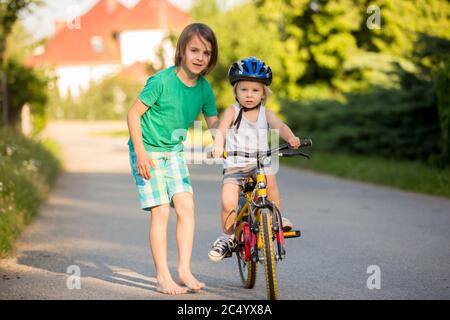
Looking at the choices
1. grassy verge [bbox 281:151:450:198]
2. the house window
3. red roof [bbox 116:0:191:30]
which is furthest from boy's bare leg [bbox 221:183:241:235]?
the house window

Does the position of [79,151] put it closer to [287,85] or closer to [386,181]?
[287,85]

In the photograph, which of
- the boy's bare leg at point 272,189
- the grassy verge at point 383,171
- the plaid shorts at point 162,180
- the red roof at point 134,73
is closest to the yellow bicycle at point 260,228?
the boy's bare leg at point 272,189

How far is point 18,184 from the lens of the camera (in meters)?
10.5

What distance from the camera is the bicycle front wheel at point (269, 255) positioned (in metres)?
5.39

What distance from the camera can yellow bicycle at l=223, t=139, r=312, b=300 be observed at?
5449 millimetres

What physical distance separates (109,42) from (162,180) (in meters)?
70.1

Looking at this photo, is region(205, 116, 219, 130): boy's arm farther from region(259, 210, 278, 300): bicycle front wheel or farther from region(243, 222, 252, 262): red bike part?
region(259, 210, 278, 300): bicycle front wheel

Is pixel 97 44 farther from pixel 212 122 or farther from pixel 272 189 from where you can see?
pixel 272 189

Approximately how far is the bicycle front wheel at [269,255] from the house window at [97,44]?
233ft

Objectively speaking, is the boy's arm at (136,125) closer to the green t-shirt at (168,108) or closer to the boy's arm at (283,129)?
the green t-shirt at (168,108)

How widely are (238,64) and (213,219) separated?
461cm

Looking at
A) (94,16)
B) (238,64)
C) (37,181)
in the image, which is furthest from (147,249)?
(94,16)

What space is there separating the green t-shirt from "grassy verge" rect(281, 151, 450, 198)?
674 centimetres

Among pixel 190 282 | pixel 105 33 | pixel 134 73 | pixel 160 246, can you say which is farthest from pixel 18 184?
pixel 105 33
